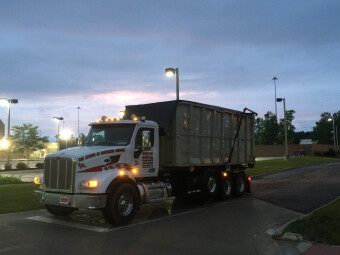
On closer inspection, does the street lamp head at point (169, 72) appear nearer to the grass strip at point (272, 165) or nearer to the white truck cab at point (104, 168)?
the white truck cab at point (104, 168)

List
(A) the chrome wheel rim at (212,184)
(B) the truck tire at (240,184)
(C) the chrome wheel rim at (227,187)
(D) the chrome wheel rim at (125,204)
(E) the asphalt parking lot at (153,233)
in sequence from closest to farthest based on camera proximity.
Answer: (E) the asphalt parking lot at (153,233)
(D) the chrome wheel rim at (125,204)
(A) the chrome wheel rim at (212,184)
(C) the chrome wheel rim at (227,187)
(B) the truck tire at (240,184)

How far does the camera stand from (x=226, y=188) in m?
14.0

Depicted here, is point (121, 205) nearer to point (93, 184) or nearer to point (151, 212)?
point (93, 184)

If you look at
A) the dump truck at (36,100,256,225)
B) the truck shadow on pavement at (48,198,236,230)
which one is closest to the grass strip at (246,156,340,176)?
the dump truck at (36,100,256,225)

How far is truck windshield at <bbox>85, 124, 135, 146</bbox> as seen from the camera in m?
10.1

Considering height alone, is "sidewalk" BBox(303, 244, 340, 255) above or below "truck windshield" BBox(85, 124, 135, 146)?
below

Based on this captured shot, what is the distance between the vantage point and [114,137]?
10.2 meters

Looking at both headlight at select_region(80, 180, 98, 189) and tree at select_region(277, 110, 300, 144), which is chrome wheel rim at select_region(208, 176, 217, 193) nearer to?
headlight at select_region(80, 180, 98, 189)

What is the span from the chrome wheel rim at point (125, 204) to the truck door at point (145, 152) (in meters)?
1.08

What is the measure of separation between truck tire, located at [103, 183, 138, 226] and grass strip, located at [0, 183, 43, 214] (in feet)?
7.68

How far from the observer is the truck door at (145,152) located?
1016cm

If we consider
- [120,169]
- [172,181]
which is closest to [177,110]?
[172,181]

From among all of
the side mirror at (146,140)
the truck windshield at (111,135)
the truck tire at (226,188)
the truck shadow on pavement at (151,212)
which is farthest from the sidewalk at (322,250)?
the truck tire at (226,188)

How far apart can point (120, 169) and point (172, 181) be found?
10.7 feet
